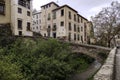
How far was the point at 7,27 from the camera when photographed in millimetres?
30359

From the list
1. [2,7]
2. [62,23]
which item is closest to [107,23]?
[62,23]

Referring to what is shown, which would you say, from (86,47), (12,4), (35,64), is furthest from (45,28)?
(35,64)

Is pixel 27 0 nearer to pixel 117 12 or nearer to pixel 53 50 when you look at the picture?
pixel 117 12

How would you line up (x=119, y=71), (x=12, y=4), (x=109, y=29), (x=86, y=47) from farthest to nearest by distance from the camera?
(x=109, y=29) → (x=12, y=4) → (x=86, y=47) → (x=119, y=71)

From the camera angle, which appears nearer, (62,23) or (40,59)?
(40,59)

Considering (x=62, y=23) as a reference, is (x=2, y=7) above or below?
above

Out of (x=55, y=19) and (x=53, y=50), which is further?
(x=55, y=19)

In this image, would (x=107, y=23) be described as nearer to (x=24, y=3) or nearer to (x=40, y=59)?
(x=24, y=3)

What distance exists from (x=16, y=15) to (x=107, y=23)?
1554 centimetres

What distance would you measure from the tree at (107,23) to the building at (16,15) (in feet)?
39.9

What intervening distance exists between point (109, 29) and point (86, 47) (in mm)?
13027

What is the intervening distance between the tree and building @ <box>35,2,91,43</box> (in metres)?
8.36

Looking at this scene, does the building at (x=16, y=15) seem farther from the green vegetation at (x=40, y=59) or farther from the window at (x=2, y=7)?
the green vegetation at (x=40, y=59)

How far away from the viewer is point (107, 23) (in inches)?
1385
